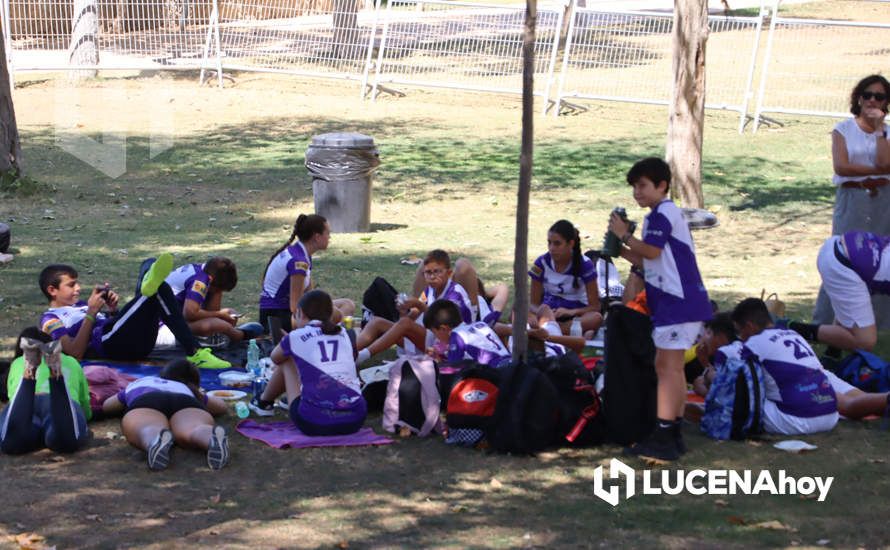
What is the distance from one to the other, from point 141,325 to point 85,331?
41cm

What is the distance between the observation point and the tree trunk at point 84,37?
2084cm

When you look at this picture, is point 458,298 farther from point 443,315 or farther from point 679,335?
point 679,335

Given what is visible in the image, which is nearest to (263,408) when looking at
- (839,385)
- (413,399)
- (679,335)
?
(413,399)

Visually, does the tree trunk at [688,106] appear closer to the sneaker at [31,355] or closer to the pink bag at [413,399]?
the pink bag at [413,399]

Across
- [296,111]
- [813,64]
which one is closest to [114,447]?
[296,111]

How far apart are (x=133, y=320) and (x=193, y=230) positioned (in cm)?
430

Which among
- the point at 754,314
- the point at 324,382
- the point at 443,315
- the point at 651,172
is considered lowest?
the point at 324,382

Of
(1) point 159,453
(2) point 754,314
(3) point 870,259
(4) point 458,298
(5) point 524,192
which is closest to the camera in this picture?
(1) point 159,453

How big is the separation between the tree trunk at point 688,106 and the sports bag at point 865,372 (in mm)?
5522

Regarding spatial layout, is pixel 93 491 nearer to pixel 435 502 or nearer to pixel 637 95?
pixel 435 502

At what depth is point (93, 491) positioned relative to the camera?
5773mm

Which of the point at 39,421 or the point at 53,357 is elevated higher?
the point at 53,357

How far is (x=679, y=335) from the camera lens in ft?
20.0

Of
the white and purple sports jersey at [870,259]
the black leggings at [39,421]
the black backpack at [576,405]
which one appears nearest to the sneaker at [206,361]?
the black leggings at [39,421]
